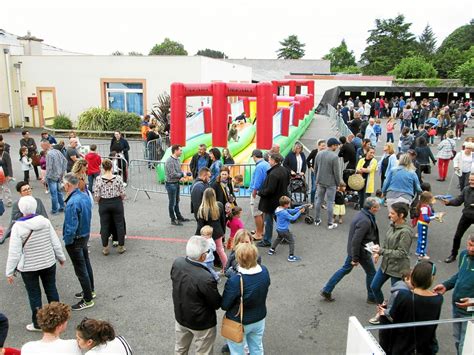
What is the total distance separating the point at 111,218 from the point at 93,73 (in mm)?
17587

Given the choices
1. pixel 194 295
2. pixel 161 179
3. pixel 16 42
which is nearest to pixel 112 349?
pixel 194 295

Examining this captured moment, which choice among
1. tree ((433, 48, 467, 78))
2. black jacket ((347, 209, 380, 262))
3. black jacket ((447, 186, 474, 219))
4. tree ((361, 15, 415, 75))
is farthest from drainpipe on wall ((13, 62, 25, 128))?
tree ((361, 15, 415, 75))

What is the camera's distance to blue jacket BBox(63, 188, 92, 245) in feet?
17.4

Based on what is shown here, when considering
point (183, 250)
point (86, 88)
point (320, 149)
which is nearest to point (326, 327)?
point (183, 250)

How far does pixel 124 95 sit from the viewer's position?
22.8m

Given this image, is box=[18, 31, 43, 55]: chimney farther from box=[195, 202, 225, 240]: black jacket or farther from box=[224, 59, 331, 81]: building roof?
box=[224, 59, 331, 81]: building roof

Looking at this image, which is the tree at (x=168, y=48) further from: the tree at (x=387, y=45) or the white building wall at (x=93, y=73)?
the white building wall at (x=93, y=73)

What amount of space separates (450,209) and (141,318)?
7.94 meters

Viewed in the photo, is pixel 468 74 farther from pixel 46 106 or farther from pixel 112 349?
pixel 112 349

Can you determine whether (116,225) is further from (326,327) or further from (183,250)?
(326,327)

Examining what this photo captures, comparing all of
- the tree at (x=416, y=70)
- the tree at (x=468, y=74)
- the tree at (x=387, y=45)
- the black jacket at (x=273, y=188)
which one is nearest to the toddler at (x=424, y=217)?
the black jacket at (x=273, y=188)

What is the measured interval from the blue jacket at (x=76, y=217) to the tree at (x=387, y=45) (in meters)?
66.0

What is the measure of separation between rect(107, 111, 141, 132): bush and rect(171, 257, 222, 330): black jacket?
1831 cm

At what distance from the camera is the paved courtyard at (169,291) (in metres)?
4.98
